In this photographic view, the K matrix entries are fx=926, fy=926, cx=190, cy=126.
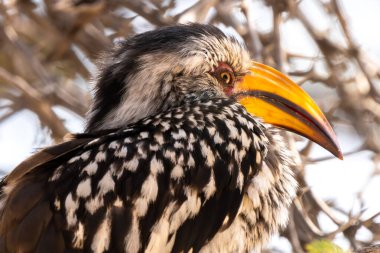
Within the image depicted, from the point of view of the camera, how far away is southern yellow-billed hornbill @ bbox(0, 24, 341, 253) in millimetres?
3418

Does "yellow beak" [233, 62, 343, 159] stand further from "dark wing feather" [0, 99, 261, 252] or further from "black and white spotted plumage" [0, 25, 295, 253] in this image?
"dark wing feather" [0, 99, 261, 252]

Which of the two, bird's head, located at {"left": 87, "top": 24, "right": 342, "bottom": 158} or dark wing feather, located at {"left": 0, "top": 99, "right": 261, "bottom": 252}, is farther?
bird's head, located at {"left": 87, "top": 24, "right": 342, "bottom": 158}

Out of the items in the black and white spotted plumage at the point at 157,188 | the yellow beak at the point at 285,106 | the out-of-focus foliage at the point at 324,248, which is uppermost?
the yellow beak at the point at 285,106

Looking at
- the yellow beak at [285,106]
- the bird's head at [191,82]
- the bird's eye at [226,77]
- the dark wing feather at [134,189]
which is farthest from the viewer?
the bird's eye at [226,77]

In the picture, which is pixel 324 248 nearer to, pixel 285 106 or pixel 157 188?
pixel 157 188

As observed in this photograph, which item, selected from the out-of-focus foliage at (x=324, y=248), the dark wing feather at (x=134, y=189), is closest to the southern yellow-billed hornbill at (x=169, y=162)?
the dark wing feather at (x=134, y=189)

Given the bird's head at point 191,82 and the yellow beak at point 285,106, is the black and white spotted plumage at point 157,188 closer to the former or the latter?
the bird's head at point 191,82

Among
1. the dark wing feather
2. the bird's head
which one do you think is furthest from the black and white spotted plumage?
→ the bird's head

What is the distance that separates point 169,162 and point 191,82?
69 centimetres

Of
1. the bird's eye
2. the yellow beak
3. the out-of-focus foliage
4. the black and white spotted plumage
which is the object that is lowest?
the out-of-focus foliage

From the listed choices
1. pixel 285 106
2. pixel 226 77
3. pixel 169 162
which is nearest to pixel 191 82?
pixel 226 77

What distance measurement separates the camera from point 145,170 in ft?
11.6

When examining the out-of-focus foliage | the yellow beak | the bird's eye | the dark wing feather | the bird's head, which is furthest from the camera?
the bird's eye

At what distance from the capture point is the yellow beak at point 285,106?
424 cm
